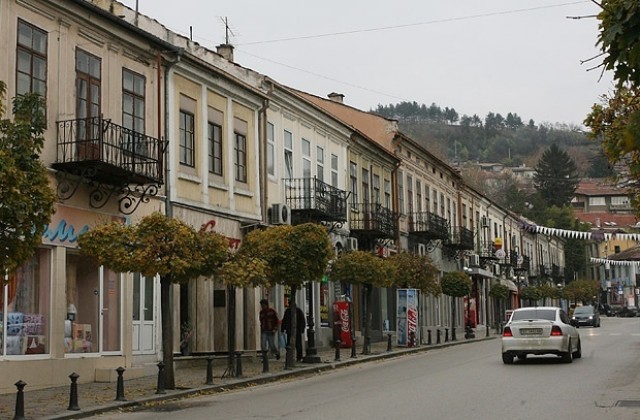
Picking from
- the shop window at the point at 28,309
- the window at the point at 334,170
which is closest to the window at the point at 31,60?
the shop window at the point at 28,309

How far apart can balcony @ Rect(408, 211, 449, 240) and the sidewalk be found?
18.4m

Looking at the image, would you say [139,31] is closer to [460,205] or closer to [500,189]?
[460,205]

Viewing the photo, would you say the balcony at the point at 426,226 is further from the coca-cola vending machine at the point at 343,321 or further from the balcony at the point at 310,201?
the balcony at the point at 310,201

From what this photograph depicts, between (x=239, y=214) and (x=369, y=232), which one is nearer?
(x=239, y=214)

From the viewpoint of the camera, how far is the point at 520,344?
23.2 metres

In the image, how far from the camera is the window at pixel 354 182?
37.3 meters

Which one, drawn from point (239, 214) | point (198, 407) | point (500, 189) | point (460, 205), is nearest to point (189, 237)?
point (198, 407)

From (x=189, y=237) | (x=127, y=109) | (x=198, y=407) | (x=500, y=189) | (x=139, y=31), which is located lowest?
(x=198, y=407)

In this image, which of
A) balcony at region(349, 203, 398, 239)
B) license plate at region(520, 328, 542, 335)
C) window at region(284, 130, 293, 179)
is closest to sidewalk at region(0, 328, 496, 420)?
license plate at region(520, 328, 542, 335)

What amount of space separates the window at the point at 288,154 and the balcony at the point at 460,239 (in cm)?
2027

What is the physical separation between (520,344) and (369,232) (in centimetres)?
1430

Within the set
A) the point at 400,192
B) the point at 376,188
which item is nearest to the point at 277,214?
the point at 376,188

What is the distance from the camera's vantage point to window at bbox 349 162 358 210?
122ft

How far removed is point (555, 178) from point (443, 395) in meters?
111
